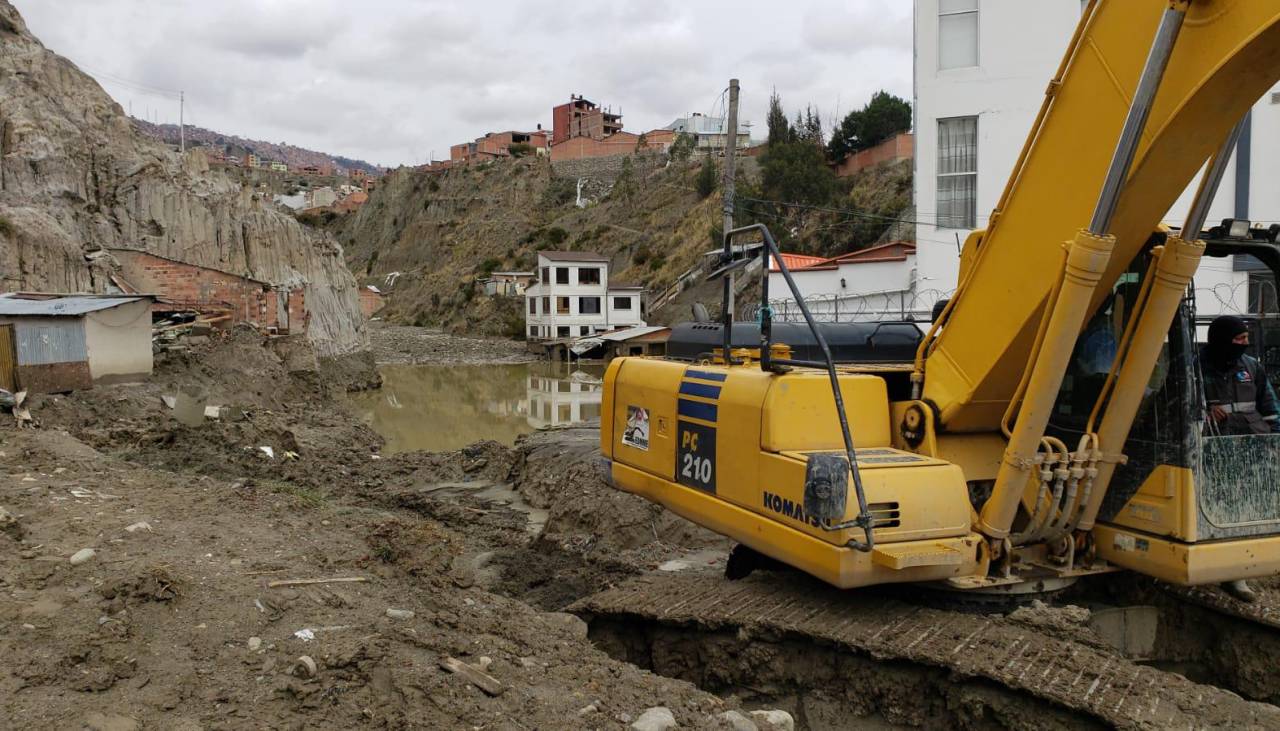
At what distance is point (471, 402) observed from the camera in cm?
2792

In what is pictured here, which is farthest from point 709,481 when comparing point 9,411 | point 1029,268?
point 9,411

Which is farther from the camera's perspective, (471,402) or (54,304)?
(471,402)

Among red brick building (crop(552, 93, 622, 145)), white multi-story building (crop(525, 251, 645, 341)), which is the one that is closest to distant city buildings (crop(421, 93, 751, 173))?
red brick building (crop(552, 93, 622, 145))

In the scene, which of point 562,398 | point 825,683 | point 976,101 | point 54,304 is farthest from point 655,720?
point 562,398

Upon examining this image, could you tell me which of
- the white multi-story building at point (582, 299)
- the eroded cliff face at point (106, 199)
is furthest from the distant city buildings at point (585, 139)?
the eroded cliff face at point (106, 199)

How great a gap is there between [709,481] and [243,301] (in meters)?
24.1

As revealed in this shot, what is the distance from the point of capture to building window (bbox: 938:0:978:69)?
18.5m

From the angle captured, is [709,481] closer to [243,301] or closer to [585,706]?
[585,706]

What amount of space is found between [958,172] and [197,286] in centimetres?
2026

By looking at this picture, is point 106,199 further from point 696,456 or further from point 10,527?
point 696,456

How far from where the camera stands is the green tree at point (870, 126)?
55.2 m

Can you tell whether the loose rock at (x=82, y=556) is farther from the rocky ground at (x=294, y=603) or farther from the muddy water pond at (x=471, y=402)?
the muddy water pond at (x=471, y=402)

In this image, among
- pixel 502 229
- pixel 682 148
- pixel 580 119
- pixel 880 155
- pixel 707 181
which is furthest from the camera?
pixel 580 119

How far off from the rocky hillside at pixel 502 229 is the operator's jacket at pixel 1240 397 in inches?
2117
